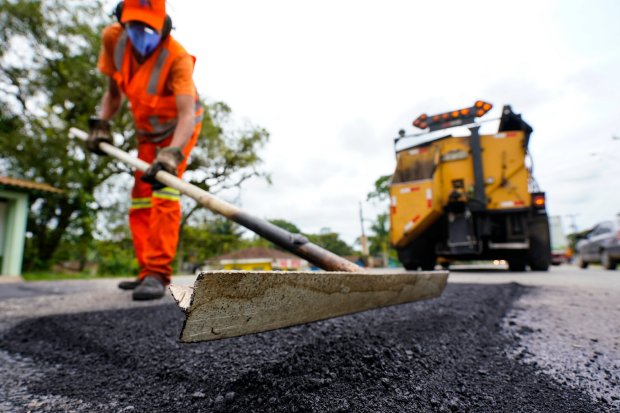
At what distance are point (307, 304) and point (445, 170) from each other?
17.6 ft

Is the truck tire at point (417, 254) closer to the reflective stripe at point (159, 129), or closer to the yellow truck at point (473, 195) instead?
the yellow truck at point (473, 195)

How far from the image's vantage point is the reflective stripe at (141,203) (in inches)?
97.2

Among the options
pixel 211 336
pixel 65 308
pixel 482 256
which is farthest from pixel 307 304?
pixel 482 256

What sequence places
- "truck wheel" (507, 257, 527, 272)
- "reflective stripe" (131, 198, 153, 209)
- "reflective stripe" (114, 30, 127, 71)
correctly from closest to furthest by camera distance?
1. "reflective stripe" (114, 30, 127, 71)
2. "reflective stripe" (131, 198, 153, 209)
3. "truck wheel" (507, 257, 527, 272)

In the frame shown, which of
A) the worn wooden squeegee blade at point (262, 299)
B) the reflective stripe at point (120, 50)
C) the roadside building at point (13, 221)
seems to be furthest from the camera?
the roadside building at point (13, 221)

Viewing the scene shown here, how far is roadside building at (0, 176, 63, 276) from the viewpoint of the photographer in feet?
31.7

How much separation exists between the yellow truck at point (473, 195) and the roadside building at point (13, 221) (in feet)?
34.1

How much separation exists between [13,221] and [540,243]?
1304cm

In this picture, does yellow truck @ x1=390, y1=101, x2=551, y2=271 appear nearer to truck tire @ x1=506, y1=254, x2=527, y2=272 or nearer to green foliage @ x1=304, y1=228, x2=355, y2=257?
truck tire @ x1=506, y1=254, x2=527, y2=272

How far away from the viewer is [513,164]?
5387 millimetres

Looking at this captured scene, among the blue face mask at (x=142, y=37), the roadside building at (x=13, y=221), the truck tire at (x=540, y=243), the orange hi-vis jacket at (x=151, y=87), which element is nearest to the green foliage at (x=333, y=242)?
the orange hi-vis jacket at (x=151, y=87)

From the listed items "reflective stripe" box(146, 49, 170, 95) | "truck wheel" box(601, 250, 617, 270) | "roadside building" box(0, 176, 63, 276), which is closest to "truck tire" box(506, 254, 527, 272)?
"truck wheel" box(601, 250, 617, 270)

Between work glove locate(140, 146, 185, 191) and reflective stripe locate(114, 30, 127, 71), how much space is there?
88 cm

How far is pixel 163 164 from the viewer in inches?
76.5
